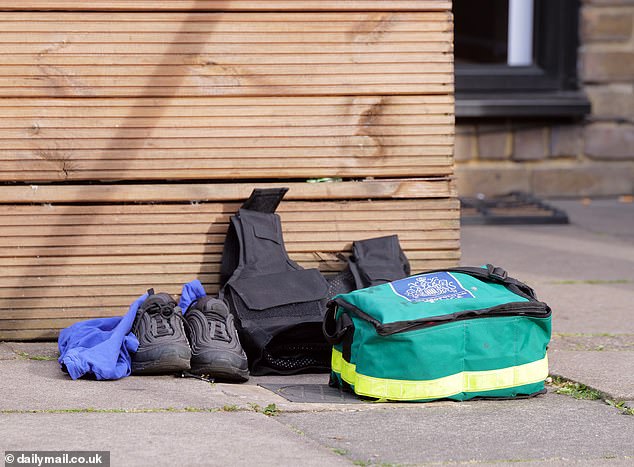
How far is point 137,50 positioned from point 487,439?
6.45ft

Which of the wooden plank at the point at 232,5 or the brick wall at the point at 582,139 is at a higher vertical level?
the wooden plank at the point at 232,5

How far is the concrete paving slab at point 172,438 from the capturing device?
2342mm

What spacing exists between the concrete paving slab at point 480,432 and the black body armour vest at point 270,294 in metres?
0.60

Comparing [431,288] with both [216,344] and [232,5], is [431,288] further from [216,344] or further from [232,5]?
[232,5]

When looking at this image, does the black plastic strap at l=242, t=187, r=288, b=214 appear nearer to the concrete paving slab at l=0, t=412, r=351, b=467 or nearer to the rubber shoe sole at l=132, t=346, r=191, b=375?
the rubber shoe sole at l=132, t=346, r=191, b=375

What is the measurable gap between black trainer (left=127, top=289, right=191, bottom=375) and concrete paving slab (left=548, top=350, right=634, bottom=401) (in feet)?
3.88

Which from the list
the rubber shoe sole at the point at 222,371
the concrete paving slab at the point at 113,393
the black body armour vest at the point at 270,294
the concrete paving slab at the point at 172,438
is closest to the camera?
the concrete paving slab at the point at 172,438

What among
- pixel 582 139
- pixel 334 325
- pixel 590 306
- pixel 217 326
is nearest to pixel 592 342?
pixel 590 306

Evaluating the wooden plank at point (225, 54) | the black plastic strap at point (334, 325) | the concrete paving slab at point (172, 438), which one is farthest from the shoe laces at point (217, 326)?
the wooden plank at point (225, 54)

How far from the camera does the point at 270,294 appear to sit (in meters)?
3.51

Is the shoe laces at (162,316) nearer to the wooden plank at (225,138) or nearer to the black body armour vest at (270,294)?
the black body armour vest at (270,294)

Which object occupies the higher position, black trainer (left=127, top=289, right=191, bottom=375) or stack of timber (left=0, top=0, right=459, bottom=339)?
stack of timber (left=0, top=0, right=459, bottom=339)

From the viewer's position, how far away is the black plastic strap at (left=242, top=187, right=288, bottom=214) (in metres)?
3.72

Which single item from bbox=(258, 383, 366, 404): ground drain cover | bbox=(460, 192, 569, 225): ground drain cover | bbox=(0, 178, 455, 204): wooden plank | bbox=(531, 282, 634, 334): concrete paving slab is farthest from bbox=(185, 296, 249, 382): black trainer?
bbox=(460, 192, 569, 225): ground drain cover
